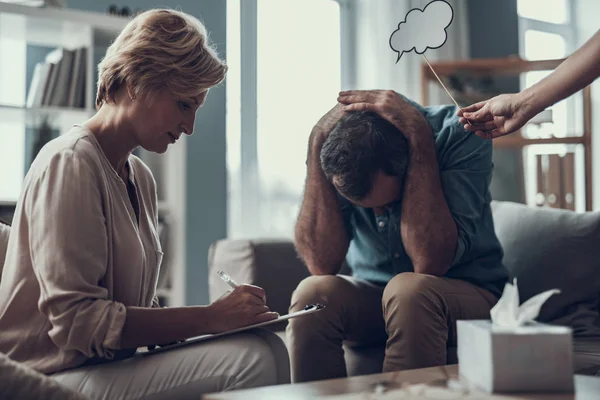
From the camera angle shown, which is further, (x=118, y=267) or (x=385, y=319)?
(x=385, y=319)

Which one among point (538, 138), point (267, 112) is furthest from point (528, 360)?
point (538, 138)

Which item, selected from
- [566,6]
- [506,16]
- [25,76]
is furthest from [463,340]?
[566,6]

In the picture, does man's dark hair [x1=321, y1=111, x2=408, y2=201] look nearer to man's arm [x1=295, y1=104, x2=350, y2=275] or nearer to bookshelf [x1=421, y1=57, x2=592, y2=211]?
man's arm [x1=295, y1=104, x2=350, y2=275]

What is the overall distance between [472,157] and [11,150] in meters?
1.94

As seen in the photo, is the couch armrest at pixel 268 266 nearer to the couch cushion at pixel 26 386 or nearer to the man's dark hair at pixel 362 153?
the man's dark hair at pixel 362 153

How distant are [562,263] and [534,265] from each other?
0.07 metres

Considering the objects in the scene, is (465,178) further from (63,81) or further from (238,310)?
(63,81)

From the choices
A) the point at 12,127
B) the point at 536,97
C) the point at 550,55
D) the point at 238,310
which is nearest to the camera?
the point at 238,310

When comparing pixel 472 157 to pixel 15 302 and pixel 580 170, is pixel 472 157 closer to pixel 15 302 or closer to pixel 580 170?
pixel 15 302

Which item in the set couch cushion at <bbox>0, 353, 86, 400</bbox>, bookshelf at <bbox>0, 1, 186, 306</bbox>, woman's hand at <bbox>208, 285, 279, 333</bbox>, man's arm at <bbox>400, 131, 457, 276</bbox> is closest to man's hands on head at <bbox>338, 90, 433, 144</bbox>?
man's arm at <bbox>400, 131, 457, 276</bbox>

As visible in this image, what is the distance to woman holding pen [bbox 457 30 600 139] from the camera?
4.22 ft

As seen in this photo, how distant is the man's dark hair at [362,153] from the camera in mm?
1702

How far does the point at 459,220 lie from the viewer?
174 centimetres

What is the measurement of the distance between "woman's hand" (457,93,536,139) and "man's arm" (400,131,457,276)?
204 mm
